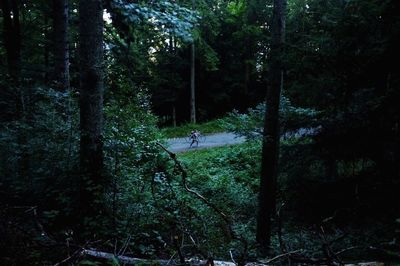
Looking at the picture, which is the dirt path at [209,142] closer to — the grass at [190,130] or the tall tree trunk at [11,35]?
the grass at [190,130]

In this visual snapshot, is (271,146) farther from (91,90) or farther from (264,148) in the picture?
(91,90)

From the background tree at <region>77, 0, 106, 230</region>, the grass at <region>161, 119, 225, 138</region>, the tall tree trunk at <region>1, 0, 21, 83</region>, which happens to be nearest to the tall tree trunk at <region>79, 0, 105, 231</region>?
the background tree at <region>77, 0, 106, 230</region>

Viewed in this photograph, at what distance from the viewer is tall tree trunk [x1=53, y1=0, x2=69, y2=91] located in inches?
395

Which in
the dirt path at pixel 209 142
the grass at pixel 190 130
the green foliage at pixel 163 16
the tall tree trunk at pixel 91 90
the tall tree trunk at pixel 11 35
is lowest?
the dirt path at pixel 209 142

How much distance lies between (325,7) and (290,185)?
3437mm

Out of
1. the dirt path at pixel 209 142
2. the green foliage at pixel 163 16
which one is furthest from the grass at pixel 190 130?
the green foliage at pixel 163 16

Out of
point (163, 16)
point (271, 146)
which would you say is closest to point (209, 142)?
point (271, 146)

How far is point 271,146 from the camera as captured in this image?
7980 mm

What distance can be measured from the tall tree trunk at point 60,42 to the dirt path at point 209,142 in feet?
33.2

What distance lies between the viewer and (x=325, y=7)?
265 inches

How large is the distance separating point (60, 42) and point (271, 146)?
21.8 ft

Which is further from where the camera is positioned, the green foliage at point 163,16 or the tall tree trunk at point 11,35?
the tall tree trunk at point 11,35

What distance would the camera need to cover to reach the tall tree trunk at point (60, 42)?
10.0m

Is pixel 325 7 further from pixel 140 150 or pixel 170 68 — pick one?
pixel 170 68
